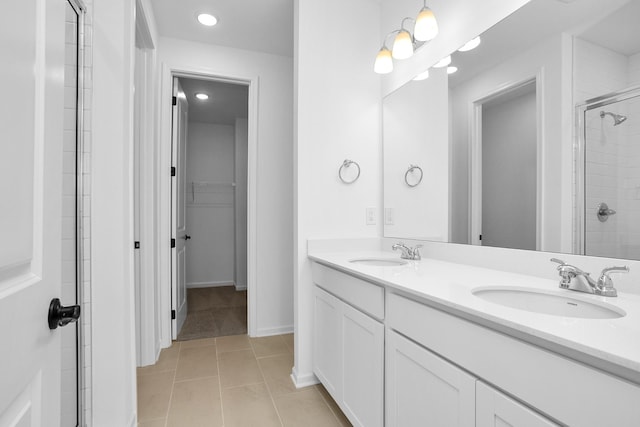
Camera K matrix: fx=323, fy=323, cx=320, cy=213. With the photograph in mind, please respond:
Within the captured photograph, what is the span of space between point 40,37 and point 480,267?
67.6 inches

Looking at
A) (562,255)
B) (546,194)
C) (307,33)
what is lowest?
(562,255)

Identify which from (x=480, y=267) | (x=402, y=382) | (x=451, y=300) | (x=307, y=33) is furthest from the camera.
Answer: (x=307, y=33)

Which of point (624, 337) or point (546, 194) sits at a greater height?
point (546, 194)

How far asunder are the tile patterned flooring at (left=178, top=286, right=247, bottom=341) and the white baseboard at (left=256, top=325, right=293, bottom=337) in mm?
202

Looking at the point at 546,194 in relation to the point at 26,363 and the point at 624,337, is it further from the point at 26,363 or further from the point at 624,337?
the point at 26,363

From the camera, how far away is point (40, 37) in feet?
2.06

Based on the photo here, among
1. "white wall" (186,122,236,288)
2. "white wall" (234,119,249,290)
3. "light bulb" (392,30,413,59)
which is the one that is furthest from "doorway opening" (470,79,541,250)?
"white wall" (186,122,236,288)

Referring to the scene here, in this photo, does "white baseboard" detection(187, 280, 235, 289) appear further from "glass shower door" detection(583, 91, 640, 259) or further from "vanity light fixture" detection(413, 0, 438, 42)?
"glass shower door" detection(583, 91, 640, 259)

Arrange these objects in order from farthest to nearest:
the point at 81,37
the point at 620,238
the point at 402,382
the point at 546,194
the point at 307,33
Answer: the point at 307,33 < the point at 81,37 < the point at 546,194 < the point at 402,382 < the point at 620,238

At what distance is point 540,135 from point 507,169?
216 mm

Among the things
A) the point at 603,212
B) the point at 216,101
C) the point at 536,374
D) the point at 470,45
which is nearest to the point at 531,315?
the point at 536,374

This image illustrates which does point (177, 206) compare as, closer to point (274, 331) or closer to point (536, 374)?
point (274, 331)

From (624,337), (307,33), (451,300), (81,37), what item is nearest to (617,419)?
(624,337)

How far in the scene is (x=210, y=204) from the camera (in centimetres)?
508
